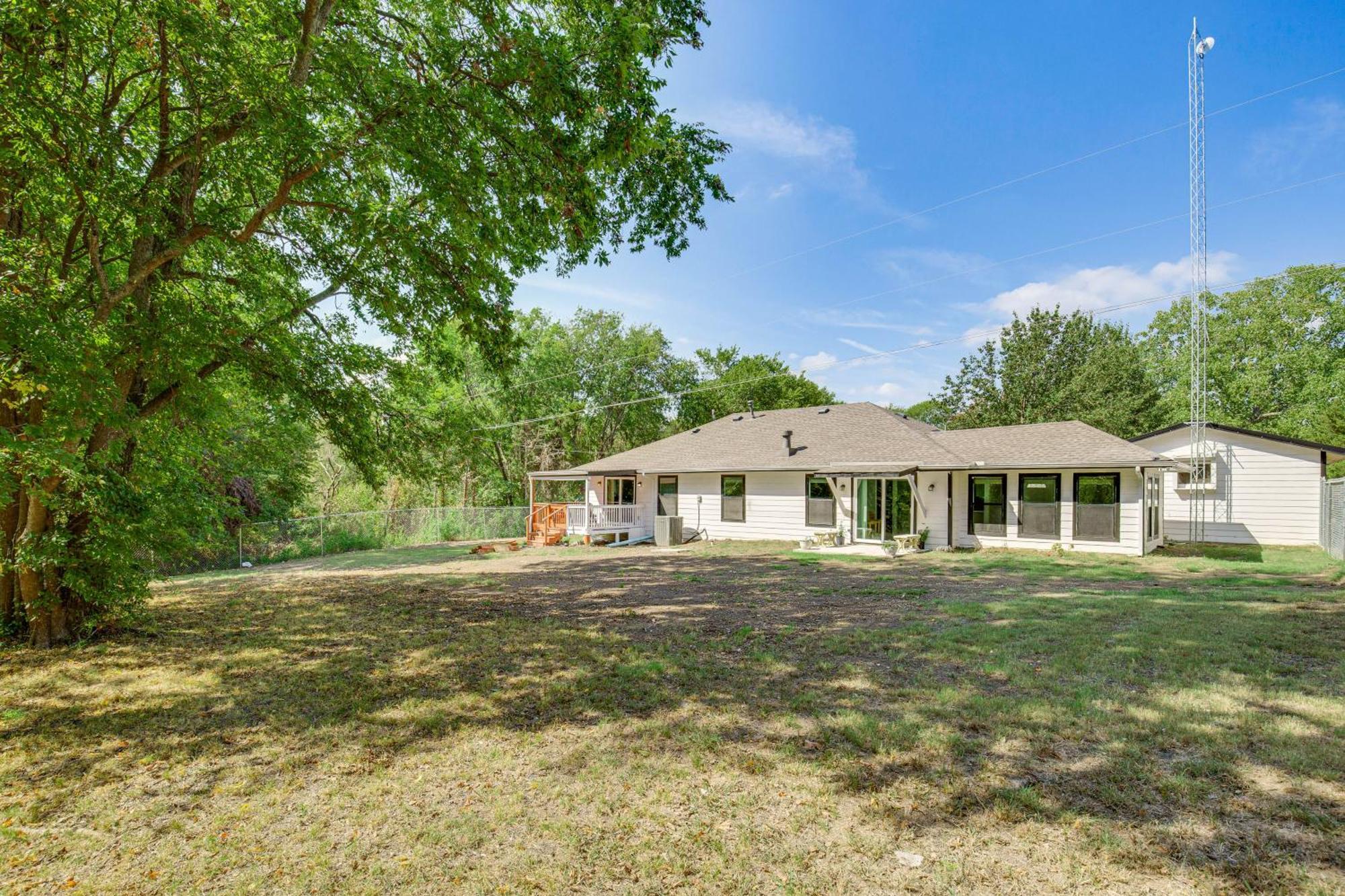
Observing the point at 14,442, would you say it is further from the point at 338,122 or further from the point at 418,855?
the point at 418,855

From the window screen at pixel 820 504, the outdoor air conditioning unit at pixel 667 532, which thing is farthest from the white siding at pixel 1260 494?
the outdoor air conditioning unit at pixel 667 532

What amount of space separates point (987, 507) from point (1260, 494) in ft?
26.5

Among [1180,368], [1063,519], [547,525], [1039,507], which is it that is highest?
[1180,368]

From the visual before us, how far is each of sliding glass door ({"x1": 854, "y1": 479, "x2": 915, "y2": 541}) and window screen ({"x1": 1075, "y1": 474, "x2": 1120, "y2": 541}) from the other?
4042mm

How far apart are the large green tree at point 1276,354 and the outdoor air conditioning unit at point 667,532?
31524mm

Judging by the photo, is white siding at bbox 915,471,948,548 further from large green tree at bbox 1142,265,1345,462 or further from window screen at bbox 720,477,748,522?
large green tree at bbox 1142,265,1345,462

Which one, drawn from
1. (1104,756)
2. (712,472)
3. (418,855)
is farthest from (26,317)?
(712,472)

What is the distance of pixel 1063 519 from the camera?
1459 cm

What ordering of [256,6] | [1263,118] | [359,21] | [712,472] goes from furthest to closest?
1. [712,472]
2. [1263,118]
3. [359,21]
4. [256,6]

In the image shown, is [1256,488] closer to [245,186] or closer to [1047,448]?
[1047,448]

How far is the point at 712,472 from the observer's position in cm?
1916

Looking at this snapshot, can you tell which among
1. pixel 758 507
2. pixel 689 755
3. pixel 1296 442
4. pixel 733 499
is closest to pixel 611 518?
pixel 733 499

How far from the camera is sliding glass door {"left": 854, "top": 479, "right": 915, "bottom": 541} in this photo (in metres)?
16.7

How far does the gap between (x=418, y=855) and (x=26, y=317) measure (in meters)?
4.89
